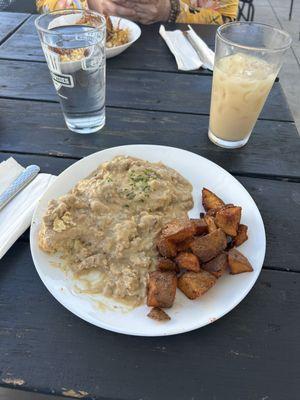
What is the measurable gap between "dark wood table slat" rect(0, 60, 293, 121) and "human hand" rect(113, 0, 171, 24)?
0.49 meters

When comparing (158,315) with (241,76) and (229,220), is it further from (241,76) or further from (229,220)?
(241,76)

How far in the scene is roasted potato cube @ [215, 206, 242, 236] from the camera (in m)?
0.88

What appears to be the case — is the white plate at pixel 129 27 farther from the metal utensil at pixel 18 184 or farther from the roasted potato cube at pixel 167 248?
the roasted potato cube at pixel 167 248

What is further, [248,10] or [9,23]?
[248,10]

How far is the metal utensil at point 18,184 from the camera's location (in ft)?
3.33

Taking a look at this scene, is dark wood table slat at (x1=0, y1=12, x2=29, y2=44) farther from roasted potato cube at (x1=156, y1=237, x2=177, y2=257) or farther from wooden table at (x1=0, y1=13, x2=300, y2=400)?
roasted potato cube at (x1=156, y1=237, x2=177, y2=257)

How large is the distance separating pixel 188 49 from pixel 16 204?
1153 millimetres

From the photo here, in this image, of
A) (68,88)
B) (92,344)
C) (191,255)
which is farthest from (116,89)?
(92,344)

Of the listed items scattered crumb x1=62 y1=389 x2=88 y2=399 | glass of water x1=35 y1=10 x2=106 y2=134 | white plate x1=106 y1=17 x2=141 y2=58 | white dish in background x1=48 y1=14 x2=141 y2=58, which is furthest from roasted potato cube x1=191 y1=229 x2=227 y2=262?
white plate x1=106 y1=17 x2=141 y2=58

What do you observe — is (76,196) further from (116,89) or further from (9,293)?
(116,89)

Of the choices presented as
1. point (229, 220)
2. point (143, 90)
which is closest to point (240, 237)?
point (229, 220)

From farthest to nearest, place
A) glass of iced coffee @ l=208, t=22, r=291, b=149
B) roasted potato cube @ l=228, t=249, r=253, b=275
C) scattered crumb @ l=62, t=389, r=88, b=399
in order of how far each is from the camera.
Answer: glass of iced coffee @ l=208, t=22, r=291, b=149 < roasted potato cube @ l=228, t=249, r=253, b=275 < scattered crumb @ l=62, t=389, r=88, b=399

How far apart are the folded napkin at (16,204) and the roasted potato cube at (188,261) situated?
41 cm

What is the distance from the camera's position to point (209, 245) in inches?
33.1
